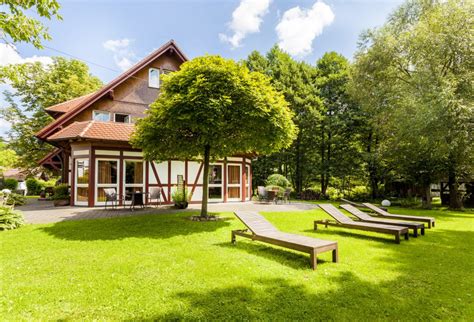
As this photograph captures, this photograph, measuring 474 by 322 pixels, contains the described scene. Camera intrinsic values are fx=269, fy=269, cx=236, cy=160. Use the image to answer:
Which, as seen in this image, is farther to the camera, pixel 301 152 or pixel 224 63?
pixel 301 152

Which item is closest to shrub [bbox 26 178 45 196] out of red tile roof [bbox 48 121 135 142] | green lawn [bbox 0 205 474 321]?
red tile roof [bbox 48 121 135 142]

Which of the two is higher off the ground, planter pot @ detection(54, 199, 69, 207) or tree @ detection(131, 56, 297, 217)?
tree @ detection(131, 56, 297, 217)

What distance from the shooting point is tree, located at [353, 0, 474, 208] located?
1253 centimetres

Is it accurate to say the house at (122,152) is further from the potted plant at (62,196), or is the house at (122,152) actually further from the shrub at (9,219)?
the shrub at (9,219)

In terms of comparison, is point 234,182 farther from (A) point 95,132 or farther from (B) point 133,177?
(A) point 95,132

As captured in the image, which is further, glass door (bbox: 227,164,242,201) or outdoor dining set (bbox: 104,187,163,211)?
glass door (bbox: 227,164,242,201)

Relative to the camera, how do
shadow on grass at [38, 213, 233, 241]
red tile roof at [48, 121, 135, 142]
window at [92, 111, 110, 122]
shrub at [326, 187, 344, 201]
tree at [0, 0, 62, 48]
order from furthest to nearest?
shrub at [326, 187, 344, 201] → window at [92, 111, 110, 122] → red tile roof at [48, 121, 135, 142] → shadow on grass at [38, 213, 233, 241] → tree at [0, 0, 62, 48]

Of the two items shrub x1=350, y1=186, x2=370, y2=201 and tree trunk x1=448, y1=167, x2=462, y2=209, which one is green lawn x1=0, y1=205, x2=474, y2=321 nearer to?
tree trunk x1=448, y1=167, x2=462, y2=209

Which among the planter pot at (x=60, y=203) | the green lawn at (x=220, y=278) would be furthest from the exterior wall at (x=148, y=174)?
the green lawn at (x=220, y=278)

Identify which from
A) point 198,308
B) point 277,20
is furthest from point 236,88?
point 277,20

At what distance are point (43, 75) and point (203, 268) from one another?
28.0m

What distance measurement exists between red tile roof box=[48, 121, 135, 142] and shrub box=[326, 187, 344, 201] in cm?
1631

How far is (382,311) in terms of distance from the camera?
11.3 ft

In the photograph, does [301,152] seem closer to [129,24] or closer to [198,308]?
[129,24]
